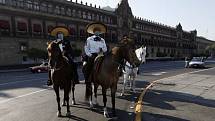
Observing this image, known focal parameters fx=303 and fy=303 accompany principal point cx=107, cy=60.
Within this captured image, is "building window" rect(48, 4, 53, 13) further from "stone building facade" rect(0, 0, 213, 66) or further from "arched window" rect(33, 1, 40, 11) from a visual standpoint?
"arched window" rect(33, 1, 40, 11)

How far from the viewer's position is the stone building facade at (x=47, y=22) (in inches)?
1984

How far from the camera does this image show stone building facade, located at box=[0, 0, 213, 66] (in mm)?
50406

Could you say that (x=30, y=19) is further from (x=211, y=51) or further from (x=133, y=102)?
(x=211, y=51)

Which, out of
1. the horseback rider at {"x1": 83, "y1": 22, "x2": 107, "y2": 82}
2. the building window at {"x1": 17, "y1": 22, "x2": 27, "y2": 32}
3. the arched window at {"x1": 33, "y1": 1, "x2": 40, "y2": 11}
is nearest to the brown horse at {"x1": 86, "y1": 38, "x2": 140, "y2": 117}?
the horseback rider at {"x1": 83, "y1": 22, "x2": 107, "y2": 82}

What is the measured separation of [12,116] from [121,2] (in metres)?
87.8

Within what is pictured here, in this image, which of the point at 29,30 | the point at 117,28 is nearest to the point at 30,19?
the point at 29,30

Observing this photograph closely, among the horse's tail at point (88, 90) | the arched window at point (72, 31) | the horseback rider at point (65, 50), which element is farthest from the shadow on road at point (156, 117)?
the arched window at point (72, 31)

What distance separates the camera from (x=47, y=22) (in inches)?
2338

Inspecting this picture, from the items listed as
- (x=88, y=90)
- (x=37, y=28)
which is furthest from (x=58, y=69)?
(x=37, y=28)

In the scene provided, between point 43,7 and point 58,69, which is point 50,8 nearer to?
point 43,7

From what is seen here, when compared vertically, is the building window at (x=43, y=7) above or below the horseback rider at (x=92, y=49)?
above

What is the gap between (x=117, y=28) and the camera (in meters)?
90.1

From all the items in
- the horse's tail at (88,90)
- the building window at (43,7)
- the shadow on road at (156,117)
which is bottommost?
the shadow on road at (156,117)

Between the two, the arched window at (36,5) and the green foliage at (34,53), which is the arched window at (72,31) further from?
the green foliage at (34,53)
